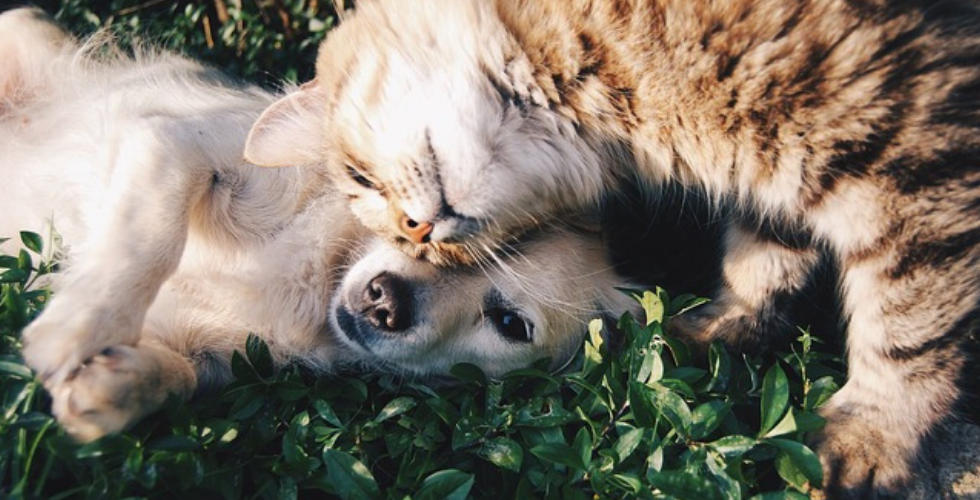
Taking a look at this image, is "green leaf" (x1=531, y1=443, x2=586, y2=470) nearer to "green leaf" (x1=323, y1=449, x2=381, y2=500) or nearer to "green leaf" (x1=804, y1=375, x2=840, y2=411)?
"green leaf" (x1=323, y1=449, x2=381, y2=500)

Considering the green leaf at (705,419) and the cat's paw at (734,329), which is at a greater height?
the green leaf at (705,419)

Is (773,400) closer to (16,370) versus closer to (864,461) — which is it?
(864,461)

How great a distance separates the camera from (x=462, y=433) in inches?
102

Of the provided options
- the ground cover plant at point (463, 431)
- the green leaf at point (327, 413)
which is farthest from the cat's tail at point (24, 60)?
the green leaf at point (327, 413)

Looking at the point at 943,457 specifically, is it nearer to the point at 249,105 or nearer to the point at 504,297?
the point at 504,297

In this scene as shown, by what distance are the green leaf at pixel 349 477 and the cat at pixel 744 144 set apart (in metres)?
0.73

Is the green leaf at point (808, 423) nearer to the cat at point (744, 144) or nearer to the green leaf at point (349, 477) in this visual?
the cat at point (744, 144)

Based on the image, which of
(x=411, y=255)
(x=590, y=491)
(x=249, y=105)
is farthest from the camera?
(x=249, y=105)

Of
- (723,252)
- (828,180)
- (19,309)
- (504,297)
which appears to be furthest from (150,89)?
(828,180)

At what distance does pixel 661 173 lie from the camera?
2756 mm

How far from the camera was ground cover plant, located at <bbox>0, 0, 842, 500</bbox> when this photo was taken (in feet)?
7.38

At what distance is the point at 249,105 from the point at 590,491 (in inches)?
81.6

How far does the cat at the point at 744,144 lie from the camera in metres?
2.38

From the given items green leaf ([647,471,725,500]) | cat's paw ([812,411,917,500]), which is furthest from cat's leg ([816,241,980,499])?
green leaf ([647,471,725,500])
